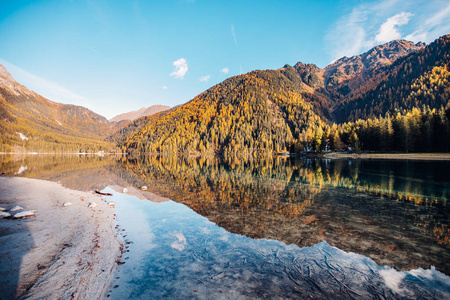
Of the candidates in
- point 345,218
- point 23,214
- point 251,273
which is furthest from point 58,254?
point 345,218

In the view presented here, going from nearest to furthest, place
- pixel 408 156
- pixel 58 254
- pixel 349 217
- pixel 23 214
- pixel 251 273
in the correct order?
pixel 251 273 < pixel 58 254 < pixel 23 214 < pixel 349 217 < pixel 408 156

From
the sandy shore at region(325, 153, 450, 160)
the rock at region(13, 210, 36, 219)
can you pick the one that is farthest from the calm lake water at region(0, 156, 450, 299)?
the sandy shore at region(325, 153, 450, 160)

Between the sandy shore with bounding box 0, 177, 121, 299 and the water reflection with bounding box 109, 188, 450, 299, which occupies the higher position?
the sandy shore with bounding box 0, 177, 121, 299

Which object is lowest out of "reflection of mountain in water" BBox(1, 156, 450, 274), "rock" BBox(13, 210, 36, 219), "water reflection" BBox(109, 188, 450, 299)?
"reflection of mountain in water" BBox(1, 156, 450, 274)

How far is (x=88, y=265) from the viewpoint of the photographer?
861 centimetres

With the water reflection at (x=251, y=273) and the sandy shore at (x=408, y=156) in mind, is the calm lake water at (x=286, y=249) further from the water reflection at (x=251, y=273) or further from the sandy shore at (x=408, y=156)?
the sandy shore at (x=408, y=156)

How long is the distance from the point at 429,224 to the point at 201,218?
15.2 metres

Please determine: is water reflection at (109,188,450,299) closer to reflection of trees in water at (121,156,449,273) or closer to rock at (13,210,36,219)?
reflection of trees in water at (121,156,449,273)

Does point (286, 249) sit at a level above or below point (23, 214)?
below

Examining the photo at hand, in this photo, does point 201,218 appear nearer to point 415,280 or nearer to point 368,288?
point 368,288

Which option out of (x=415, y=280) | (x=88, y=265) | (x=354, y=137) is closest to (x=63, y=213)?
(x=88, y=265)

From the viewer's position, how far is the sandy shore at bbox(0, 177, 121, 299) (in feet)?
22.5

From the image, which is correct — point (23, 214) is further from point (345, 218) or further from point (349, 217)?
point (349, 217)

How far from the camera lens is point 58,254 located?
9.37 m
